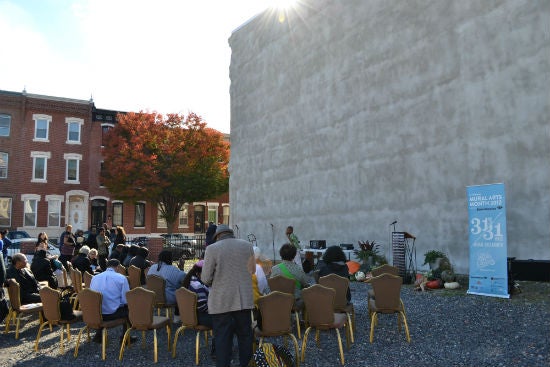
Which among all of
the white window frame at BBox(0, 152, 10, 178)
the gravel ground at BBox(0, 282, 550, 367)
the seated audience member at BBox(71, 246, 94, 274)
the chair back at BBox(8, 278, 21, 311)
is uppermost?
the white window frame at BBox(0, 152, 10, 178)

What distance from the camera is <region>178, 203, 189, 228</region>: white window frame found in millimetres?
36319

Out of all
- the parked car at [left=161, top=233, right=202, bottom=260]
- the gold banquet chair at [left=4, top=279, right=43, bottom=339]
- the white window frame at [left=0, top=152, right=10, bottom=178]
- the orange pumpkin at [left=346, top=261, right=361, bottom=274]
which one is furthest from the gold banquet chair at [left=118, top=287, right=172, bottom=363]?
the white window frame at [left=0, top=152, right=10, bottom=178]

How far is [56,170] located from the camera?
3209 cm

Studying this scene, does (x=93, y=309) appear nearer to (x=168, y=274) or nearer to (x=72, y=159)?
(x=168, y=274)

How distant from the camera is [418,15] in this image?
575 inches

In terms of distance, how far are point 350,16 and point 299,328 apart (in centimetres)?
1388

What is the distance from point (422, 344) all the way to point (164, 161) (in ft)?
91.7

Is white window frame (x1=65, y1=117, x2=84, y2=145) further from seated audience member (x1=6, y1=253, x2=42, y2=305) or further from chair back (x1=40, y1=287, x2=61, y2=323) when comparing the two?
chair back (x1=40, y1=287, x2=61, y2=323)

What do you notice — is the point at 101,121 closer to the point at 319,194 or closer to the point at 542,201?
the point at 319,194

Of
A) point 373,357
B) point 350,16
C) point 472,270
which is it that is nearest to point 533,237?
point 472,270

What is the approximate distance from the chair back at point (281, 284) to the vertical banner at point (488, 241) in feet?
16.8

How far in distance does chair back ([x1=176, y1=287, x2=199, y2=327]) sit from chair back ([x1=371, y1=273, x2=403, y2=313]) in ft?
8.97

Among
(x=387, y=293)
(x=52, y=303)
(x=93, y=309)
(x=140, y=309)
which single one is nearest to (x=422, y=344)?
(x=387, y=293)

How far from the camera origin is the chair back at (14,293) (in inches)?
316
